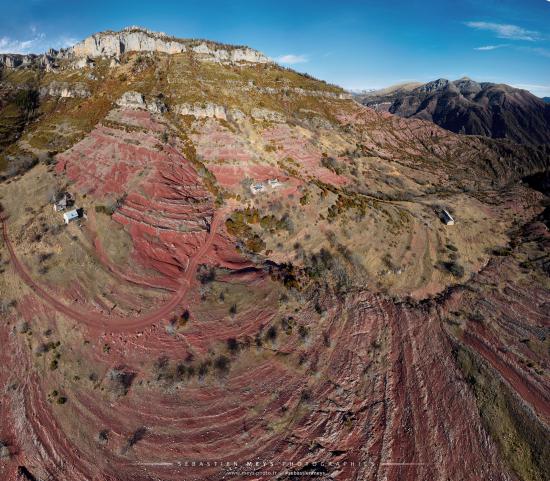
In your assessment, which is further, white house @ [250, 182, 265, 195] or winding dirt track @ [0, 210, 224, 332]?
white house @ [250, 182, 265, 195]

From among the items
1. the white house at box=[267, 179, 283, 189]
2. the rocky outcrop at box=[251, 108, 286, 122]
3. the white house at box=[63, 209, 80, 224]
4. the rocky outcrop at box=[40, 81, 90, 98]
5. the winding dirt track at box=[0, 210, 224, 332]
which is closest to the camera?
the winding dirt track at box=[0, 210, 224, 332]

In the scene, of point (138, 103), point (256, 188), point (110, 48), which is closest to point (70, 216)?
point (256, 188)

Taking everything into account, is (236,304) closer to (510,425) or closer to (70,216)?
(70,216)

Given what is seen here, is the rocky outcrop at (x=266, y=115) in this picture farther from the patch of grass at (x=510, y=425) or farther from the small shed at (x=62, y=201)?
the patch of grass at (x=510, y=425)

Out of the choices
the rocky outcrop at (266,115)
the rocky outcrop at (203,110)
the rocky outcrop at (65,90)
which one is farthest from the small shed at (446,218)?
the rocky outcrop at (65,90)

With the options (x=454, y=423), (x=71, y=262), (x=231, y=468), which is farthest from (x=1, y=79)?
(x=454, y=423)

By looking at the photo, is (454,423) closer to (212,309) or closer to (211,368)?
(211,368)

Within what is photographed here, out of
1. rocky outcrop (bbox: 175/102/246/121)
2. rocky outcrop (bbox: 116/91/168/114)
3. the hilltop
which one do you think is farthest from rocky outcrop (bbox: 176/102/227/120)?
rocky outcrop (bbox: 116/91/168/114)

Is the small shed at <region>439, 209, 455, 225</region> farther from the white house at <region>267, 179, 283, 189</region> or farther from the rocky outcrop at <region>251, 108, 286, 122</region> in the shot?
the rocky outcrop at <region>251, 108, 286, 122</region>
